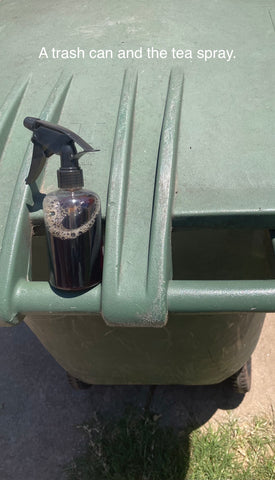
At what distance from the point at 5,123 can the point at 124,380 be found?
1.01 metres

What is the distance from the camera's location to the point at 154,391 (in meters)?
2.33

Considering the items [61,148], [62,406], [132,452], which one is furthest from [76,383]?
[61,148]

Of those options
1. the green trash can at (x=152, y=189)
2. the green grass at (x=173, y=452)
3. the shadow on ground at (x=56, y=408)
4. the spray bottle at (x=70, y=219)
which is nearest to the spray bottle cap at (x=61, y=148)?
the spray bottle at (x=70, y=219)

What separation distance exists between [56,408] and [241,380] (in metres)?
0.92

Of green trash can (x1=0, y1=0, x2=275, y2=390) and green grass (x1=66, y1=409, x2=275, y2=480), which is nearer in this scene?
green trash can (x1=0, y1=0, x2=275, y2=390)

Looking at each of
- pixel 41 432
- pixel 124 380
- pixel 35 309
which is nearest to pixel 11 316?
pixel 35 309

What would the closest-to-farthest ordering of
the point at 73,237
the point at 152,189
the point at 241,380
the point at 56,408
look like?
the point at 73,237 < the point at 152,189 < the point at 241,380 < the point at 56,408

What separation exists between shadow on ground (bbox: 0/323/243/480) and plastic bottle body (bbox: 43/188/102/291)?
1265 millimetres

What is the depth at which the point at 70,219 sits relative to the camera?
3.56ft

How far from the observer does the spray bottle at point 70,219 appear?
1.09 metres

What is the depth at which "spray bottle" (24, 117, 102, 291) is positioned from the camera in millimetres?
1088

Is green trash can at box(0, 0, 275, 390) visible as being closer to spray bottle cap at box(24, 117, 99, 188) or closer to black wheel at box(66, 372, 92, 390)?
spray bottle cap at box(24, 117, 99, 188)

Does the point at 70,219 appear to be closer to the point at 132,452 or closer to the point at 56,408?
the point at 132,452

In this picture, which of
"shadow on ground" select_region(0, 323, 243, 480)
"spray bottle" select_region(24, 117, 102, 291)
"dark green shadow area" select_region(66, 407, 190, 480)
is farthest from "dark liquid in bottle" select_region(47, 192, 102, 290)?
"shadow on ground" select_region(0, 323, 243, 480)
